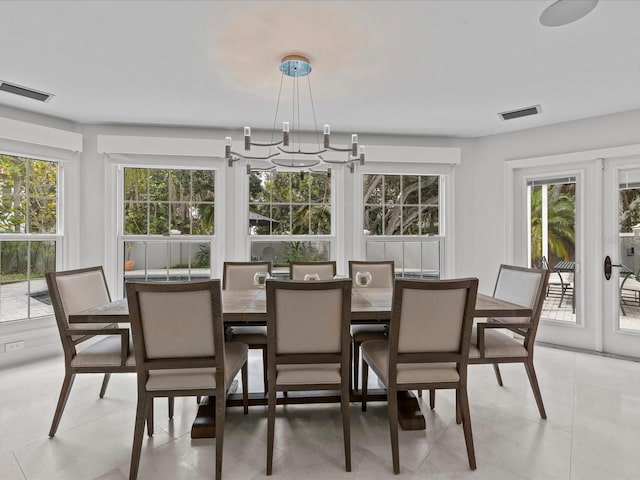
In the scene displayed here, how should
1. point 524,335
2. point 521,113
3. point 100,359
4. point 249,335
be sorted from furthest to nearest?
point 521,113 → point 249,335 → point 524,335 → point 100,359

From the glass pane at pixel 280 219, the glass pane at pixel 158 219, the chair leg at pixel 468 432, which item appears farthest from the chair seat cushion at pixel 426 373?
the glass pane at pixel 158 219

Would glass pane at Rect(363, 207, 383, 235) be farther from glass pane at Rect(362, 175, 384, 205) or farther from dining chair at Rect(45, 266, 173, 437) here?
dining chair at Rect(45, 266, 173, 437)

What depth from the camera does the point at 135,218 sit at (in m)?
3.86

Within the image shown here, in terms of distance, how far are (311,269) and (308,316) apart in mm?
1542

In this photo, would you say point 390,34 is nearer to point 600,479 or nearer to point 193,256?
point 600,479

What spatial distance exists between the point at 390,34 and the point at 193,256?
2940mm

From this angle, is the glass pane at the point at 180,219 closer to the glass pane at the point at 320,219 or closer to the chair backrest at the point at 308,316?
the glass pane at the point at 320,219

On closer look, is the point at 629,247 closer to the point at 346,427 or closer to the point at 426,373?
the point at 426,373

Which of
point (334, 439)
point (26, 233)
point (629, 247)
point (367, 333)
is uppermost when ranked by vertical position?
point (26, 233)

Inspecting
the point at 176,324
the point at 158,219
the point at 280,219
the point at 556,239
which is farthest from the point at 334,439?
the point at 556,239

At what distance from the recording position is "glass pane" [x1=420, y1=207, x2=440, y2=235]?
14.1 feet

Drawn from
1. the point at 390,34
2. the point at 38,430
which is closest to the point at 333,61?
the point at 390,34

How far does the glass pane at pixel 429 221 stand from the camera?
429cm

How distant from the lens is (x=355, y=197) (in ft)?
13.5
